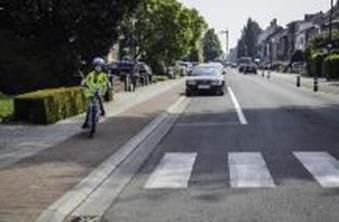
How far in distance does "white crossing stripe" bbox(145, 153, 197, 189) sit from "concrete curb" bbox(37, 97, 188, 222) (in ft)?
1.33

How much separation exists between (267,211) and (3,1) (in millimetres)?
24913

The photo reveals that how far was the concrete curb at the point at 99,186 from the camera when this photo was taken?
10.2 meters

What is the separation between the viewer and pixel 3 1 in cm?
3338

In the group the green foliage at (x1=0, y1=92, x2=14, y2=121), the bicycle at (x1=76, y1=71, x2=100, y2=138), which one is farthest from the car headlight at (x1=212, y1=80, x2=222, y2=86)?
the bicycle at (x1=76, y1=71, x2=100, y2=138)

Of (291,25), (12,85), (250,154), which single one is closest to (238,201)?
(250,154)

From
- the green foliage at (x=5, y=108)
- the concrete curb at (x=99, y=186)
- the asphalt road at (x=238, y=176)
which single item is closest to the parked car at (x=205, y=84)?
the green foliage at (x=5, y=108)

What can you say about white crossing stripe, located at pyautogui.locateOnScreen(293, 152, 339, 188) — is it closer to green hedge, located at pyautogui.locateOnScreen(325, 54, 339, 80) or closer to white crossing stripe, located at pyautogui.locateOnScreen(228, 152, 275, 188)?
white crossing stripe, located at pyautogui.locateOnScreen(228, 152, 275, 188)

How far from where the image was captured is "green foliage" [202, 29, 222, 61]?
185 meters

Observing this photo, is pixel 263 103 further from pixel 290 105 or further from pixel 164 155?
pixel 164 155

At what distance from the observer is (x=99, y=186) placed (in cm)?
1246

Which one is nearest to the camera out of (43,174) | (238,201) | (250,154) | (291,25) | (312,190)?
(238,201)

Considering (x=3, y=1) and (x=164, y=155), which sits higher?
(x=3, y=1)

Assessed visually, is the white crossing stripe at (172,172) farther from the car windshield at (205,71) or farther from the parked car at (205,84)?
the car windshield at (205,71)

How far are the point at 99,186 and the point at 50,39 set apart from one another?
21975 mm
